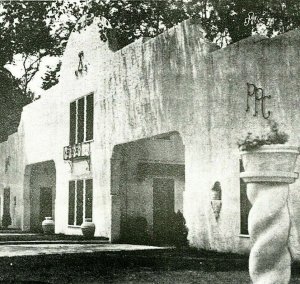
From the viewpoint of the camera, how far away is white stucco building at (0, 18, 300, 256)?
1118 centimetres

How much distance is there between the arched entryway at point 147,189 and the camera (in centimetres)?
1658

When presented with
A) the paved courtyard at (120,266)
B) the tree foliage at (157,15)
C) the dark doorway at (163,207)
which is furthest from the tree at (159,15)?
the paved courtyard at (120,266)

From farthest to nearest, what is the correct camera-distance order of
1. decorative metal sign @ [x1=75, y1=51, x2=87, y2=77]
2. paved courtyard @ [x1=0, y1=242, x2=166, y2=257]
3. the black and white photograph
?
decorative metal sign @ [x1=75, y1=51, x2=87, y2=77] → paved courtyard @ [x1=0, y1=242, x2=166, y2=257] → the black and white photograph

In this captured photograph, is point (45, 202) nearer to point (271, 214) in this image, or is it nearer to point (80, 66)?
point (80, 66)

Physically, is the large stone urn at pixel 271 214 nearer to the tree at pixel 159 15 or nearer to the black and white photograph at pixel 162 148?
the black and white photograph at pixel 162 148

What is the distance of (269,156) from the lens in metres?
5.50

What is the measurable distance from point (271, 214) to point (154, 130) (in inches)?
351

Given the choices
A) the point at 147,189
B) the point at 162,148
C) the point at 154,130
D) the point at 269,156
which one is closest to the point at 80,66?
the point at 162,148

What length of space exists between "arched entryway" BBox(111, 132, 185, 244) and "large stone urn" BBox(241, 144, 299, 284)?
10.2 meters

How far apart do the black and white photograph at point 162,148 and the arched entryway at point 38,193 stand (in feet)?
0.15

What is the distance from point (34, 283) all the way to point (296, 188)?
4617 millimetres

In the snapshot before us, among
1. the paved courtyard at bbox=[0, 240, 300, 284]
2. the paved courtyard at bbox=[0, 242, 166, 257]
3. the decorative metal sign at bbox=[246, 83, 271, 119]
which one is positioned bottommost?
the paved courtyard at bbox=[0, 240, 300, 284]

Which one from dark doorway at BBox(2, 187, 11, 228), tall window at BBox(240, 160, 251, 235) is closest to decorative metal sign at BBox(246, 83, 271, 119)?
tall window at BBox(240, 160, 251, 235)

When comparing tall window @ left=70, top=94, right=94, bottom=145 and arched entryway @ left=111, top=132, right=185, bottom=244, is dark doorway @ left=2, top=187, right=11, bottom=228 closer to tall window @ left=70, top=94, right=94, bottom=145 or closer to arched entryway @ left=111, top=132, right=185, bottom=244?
tall window @ left=70, top=94, right=94, bottom=145
